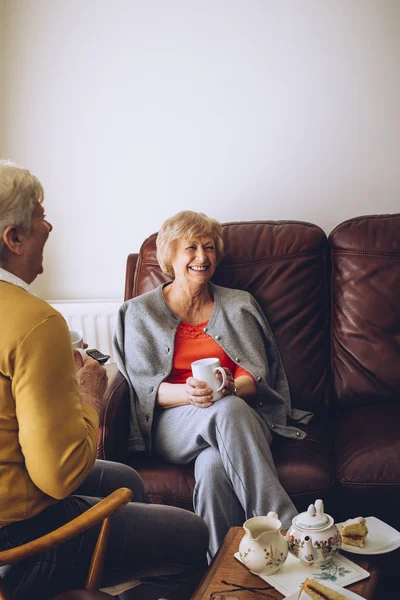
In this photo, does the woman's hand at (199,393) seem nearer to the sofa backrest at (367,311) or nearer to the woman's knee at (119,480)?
the woman's knee at (119,480)

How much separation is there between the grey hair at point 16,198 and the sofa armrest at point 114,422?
862 millimetres

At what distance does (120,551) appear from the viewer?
51.9 inches

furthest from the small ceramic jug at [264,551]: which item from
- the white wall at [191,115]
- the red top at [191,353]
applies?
the white wall at [191,115]

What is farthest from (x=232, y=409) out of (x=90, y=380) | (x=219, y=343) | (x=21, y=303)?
(x=21, y=303)

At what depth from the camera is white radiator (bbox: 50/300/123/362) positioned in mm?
2975

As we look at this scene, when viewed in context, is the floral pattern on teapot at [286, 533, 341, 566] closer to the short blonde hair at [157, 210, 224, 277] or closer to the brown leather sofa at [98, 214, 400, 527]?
the brown leather sofa at [98, 214, 400, 527]

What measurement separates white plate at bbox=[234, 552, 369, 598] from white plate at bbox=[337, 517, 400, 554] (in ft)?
0.14

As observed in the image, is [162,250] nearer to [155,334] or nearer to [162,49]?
[155,334]

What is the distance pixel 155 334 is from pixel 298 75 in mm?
1317

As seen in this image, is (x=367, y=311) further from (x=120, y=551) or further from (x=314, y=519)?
(x=120, y=551)

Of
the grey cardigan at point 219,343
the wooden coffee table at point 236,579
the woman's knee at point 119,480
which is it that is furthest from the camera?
the grey cardigan at point 219,343

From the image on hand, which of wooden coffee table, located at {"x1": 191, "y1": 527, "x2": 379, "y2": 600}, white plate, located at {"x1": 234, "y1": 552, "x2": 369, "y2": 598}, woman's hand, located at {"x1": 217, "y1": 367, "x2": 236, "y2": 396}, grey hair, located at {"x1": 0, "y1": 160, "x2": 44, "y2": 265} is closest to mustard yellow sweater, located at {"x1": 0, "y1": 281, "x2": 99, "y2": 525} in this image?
grey hair, located at {"x1": 0, "y1": 160, "x2": 44, "y2": 265}

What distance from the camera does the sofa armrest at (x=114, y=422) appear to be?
6.49ft

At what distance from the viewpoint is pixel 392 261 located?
8.00ft
